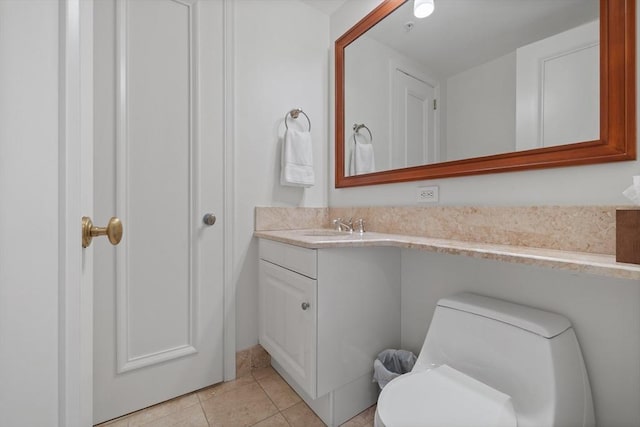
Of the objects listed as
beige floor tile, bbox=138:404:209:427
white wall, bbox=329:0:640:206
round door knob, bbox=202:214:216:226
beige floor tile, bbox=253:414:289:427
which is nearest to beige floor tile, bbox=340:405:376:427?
beige floor tile, bbox=253:414:289:427

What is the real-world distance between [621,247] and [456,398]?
0.59 metres

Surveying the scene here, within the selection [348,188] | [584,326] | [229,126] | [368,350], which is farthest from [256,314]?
[584,326]

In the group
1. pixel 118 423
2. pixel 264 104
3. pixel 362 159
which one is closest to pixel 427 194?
pixel 362 159

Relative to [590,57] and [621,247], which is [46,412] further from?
[590,57]

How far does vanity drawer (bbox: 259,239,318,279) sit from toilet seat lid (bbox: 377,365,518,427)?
1.59ft

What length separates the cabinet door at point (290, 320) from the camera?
3.70 ft

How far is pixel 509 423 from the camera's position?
2.37 feet

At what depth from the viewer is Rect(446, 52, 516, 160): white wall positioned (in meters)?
1.08

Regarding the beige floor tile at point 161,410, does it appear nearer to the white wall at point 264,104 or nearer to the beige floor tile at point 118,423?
the beige floor tile at point 118,423

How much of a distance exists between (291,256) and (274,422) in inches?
28.4

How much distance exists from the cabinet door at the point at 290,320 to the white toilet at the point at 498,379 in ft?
1.25

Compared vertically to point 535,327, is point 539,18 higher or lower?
higher

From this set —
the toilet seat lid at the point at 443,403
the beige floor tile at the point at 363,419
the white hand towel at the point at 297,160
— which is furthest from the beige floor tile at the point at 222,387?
the white hand towel at the point at 297,160

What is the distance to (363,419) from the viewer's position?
1.24 meters
